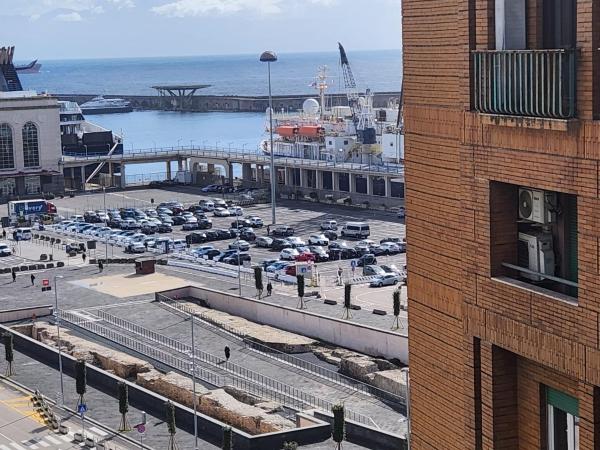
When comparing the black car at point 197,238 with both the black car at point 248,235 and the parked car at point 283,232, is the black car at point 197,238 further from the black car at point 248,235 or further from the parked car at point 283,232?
the parked car at point 283,232

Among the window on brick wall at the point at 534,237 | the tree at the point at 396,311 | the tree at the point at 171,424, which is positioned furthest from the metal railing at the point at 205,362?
the window on brick wall at the point at 534,237

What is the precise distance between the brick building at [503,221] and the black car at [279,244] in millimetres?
63882

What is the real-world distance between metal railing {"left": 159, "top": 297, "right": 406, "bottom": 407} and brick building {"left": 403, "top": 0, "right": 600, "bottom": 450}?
Answer: 1123 inches

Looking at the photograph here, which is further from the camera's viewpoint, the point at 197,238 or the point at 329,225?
the point at 329,225

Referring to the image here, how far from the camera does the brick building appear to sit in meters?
8.46

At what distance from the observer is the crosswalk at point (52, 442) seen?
3588 cm

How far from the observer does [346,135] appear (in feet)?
349

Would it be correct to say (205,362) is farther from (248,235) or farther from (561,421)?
(561,421)

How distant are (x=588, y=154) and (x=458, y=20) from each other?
1.96 metres

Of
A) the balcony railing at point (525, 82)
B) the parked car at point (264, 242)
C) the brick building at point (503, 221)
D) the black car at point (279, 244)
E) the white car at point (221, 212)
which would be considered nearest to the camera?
the balcony railing at point (525, 82)

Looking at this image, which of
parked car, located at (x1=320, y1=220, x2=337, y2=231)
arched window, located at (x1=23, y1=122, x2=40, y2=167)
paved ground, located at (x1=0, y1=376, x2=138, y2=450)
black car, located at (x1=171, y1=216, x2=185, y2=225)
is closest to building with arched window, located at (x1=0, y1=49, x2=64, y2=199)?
arched window, located at (x1=23, y1=122, x2=40, y2=167)

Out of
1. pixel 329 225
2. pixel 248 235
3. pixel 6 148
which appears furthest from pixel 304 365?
pixel 6 148

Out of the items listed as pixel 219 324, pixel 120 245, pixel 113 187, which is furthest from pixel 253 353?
pixel 113 187

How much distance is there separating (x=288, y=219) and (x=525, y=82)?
79960mm
